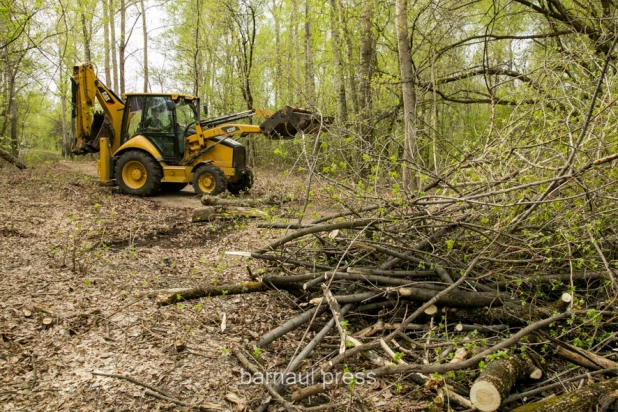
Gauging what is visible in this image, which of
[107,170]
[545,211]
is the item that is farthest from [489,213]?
[107,170]

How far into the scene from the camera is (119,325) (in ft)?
11.3

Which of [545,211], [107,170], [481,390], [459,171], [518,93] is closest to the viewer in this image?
[481,390]

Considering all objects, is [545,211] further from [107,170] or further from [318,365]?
[107,170]

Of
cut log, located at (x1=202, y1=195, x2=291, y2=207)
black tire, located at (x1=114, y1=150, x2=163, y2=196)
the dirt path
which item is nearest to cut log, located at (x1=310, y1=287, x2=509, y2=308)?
the dirt path

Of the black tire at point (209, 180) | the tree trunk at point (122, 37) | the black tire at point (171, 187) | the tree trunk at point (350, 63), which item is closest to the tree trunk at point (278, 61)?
the tree trunk at point (350, 63)

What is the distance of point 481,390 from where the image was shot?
2.58 m

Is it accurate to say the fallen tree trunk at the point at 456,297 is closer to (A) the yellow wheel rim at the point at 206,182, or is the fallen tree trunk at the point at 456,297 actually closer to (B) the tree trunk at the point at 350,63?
(A) the yellow wheel rim at the point at 206,182

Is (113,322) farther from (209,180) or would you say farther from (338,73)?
(338,73)

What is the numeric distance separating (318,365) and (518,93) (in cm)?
443

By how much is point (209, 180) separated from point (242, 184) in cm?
99

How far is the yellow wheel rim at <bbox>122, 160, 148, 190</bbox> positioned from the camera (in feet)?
34.5

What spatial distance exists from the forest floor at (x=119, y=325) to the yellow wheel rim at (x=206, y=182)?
4.10m

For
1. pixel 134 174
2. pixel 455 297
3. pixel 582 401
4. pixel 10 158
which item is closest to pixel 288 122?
pixel 134 174

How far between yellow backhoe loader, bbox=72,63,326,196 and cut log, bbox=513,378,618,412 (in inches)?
327
